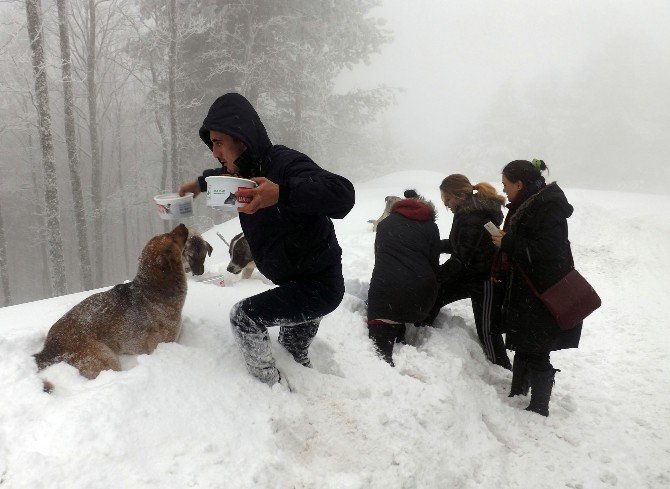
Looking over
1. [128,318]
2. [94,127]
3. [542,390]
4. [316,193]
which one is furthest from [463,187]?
[94,127]

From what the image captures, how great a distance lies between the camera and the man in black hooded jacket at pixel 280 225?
1.90 m

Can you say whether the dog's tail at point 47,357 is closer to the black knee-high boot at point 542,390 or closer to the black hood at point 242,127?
the black hood at point 242,127

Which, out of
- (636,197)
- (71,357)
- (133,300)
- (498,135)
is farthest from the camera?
(498,135)

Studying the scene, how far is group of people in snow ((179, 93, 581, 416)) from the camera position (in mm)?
2131

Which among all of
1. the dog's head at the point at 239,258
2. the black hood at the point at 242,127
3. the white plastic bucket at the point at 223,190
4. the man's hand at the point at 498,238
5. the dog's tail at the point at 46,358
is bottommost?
the dog's head at the point at 239,258

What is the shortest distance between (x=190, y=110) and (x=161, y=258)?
16.7m

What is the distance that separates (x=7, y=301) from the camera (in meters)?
14.9

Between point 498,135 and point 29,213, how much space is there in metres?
50.1

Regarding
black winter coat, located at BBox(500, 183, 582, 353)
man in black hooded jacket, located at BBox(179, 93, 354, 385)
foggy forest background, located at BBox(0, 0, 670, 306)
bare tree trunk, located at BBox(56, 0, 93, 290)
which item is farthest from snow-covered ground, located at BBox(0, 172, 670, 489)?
bare tree trunk, located at BBox(56, 0, 93, 290)

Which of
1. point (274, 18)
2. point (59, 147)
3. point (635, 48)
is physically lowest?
point (59, 147)

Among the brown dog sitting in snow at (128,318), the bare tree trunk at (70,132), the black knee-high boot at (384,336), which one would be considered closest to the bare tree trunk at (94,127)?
the bare tree trunk at (70,132)

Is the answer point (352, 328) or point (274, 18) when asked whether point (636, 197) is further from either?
point (352, 328)

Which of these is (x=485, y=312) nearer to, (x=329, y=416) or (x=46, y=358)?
(x=329, y=416)

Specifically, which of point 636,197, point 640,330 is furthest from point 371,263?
point 636,197
